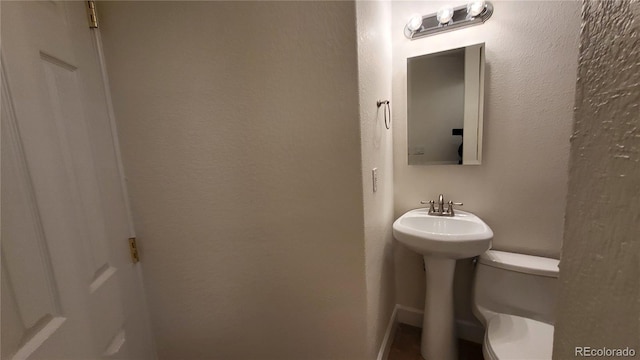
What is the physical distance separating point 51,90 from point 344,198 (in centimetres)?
95

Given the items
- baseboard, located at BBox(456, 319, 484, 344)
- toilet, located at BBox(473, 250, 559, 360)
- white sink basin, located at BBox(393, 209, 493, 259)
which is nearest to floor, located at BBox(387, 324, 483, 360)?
baseboard, located at BBox(456, 319, 484, 344)

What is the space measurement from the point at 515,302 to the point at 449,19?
156cm

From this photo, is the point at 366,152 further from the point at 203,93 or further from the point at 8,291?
the point at 8,291

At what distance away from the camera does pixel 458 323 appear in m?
1.51

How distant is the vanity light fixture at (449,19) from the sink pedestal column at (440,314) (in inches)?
51.5

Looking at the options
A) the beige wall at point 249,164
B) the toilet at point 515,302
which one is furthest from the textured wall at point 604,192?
the toilet at point 515,302

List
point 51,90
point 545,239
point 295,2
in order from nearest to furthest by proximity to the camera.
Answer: point 51,90 → point 295,2 → point 545,239

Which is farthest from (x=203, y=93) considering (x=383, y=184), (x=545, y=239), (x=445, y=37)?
(x=545, y=239)

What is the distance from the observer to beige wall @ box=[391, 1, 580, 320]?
1162 mm

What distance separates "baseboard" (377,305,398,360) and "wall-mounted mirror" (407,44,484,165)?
105cm

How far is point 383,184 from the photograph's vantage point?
1.29 metres

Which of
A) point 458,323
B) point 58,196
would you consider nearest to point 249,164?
point 58,196

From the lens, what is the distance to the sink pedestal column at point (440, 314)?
50.8 inches

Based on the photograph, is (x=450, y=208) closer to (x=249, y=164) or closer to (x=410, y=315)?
(x=410, y=315)
